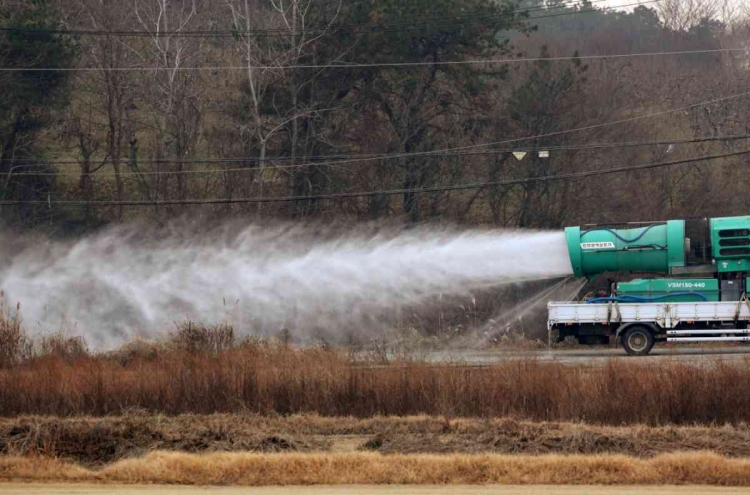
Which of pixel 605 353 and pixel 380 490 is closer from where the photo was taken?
pixel 380 490

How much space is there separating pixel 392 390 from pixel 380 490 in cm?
616

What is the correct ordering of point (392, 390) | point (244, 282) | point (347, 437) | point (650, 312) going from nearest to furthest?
point (347, 437) < point (392, 390) < point (650, 312) < point (244, 282)

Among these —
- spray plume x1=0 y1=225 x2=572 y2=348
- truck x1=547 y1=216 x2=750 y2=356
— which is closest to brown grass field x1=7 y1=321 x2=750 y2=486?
truck x1=547 y1=216 x2=750 y2=356

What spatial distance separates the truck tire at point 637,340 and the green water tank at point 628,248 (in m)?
2.27

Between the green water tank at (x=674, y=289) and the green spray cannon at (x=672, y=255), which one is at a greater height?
the green spray cannon at (x=672, y=255)

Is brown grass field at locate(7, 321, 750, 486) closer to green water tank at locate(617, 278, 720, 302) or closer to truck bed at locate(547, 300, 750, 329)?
truck bed at locate(547, 300, 750, 329)

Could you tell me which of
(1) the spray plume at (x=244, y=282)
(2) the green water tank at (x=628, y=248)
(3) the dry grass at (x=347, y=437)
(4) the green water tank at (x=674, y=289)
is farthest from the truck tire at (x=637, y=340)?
(3) the dry grass at (x=347, y=437)

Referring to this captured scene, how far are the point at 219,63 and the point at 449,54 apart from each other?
13.8 metres

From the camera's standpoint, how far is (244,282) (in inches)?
1470

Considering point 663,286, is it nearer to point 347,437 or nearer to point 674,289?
point 674,289

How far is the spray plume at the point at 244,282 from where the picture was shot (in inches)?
1364

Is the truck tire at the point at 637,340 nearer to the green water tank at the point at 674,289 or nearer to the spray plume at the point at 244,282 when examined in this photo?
the green water tank at the point at 674,289

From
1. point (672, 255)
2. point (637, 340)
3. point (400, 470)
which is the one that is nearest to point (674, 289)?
point (672, 255)

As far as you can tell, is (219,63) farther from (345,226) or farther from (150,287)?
(150,287)
